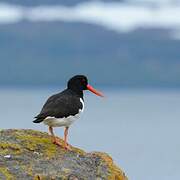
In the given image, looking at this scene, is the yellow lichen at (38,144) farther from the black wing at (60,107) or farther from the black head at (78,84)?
the black head at (78,84)

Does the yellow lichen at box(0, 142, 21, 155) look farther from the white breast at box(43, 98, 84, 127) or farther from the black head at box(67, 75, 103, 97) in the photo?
the black head at box(67, 75, 103, 97)

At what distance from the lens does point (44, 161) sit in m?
14.5

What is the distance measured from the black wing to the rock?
77 cm

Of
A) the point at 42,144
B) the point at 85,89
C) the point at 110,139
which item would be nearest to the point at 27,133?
the point at 42,144

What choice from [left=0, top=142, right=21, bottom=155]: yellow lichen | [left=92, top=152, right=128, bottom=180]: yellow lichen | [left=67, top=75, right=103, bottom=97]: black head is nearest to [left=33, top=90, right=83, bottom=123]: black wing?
[left=67, top=75, right=103, bottom=97]: black head

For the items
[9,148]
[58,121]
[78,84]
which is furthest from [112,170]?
[78,84]

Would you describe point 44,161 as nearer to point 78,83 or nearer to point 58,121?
point 58,121

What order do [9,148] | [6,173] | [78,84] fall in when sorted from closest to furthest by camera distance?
[6,173] < [9,148] < [78,84]

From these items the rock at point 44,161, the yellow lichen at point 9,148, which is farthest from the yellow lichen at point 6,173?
the yellow lichen at point 9,148

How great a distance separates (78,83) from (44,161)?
463cm

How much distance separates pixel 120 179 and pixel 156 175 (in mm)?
80255

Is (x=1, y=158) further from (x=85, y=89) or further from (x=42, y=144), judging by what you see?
(x=85, y=89)

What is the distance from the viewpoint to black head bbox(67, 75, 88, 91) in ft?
61.7

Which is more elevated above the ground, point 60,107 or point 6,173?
point 60,107
